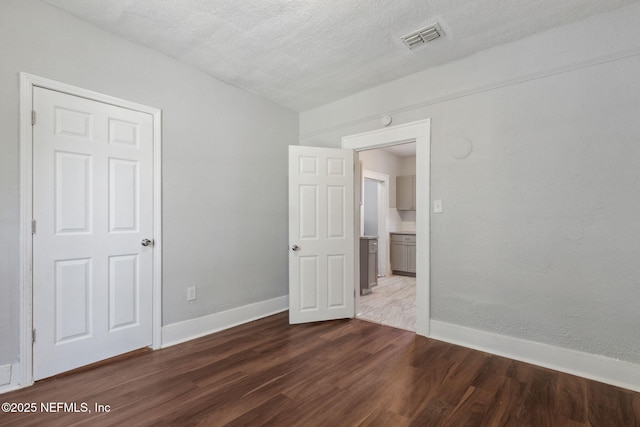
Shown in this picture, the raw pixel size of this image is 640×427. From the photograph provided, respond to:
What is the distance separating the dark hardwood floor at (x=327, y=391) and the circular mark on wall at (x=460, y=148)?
1.82 metres

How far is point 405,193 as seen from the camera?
6.66 metres

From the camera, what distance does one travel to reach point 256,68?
10.1ft

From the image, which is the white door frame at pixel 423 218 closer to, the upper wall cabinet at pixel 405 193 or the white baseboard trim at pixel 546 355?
the white baseboard trim at pixel 546 355

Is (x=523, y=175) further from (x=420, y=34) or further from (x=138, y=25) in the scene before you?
(x=138, y=25)

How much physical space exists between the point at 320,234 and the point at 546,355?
2347mm

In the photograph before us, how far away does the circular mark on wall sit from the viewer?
9.35 feet

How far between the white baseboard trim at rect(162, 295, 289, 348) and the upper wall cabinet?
3758 millimetres

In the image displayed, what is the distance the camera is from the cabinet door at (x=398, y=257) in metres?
6.35

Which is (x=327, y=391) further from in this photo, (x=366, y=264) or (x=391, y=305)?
(x=366, y=264)

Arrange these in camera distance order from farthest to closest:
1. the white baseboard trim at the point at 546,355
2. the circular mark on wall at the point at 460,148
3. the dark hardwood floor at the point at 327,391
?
the circular mark on wall at the point at 460,148 < the white baseboard trim at the point at 546,355 < the dark hardwood floor at the point at 327,391

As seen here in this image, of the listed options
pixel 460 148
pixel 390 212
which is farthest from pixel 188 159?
pixel 390 212

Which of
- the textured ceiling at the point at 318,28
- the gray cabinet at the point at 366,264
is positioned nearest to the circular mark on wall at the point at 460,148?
the textured ceiling at the point at 318,28

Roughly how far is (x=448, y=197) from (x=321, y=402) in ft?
7.02

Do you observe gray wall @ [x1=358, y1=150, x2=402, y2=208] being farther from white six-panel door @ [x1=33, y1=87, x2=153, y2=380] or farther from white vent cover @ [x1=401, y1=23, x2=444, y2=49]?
white six-panel door @ [x1=33, y1=87, x2=153, y2=380]
